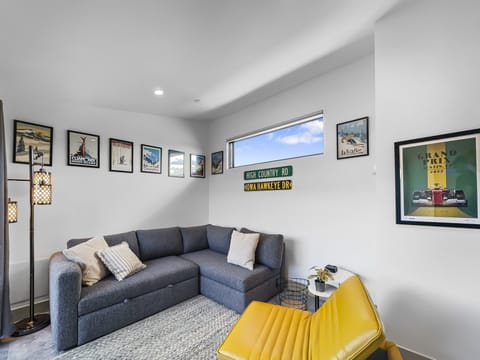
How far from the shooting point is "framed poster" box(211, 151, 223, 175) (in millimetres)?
4129

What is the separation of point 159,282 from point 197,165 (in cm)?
228

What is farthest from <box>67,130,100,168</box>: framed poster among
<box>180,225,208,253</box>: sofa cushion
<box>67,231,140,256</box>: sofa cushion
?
<box>180,225,208,253</box>: sofa cushion

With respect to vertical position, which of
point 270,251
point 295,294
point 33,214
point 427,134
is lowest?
point 295,294

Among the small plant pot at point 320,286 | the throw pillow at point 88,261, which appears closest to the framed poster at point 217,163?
the throw pillow at point 88,261

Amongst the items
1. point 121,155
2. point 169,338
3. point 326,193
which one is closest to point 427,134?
point 326,193

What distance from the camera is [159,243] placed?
321 cm

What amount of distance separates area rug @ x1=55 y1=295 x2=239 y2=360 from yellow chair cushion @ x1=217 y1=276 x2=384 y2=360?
1.97 feet

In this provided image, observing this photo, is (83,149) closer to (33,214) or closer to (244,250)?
(33,214)

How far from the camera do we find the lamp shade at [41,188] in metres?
2.31

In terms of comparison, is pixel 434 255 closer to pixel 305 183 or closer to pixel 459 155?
pixel 459 155

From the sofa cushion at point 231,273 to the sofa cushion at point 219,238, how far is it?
0.88 feet

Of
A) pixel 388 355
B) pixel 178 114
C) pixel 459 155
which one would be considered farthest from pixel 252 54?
pixel 388 355

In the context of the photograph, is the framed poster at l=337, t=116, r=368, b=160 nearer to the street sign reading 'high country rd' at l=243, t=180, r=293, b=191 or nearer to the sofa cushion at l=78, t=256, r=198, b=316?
the street sign reading 'high country rd' at l=243, t=180, r=293, b=191

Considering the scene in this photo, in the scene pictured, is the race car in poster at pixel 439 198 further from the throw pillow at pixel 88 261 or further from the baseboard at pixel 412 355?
the throw pillow at pixel 88 261
